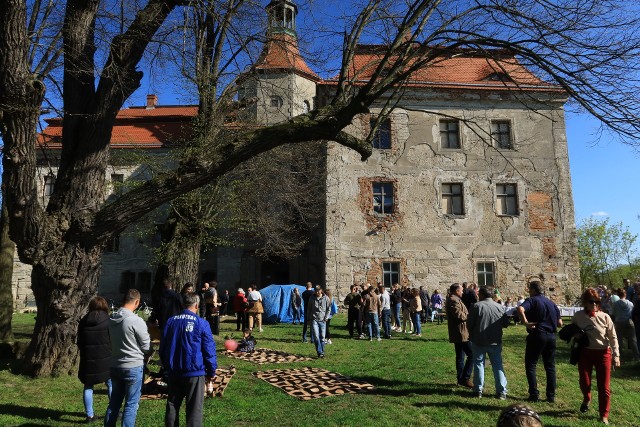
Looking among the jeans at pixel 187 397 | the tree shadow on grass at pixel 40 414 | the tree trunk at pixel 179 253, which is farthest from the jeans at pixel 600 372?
the tree trunk at pixel 179 253

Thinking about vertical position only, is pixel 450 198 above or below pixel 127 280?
above

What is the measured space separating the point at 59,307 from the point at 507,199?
19874 millimetres

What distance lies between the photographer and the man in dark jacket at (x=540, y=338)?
692cm

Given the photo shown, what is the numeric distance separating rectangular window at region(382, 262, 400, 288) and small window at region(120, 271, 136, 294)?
14655 millimetres

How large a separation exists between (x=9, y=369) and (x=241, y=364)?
4.01 m

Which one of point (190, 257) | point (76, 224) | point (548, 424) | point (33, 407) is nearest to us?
point (548, 424)

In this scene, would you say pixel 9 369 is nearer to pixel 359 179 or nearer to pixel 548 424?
pixel 548 424

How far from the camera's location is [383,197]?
71.6ft

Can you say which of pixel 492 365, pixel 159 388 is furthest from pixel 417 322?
pixel 159 388

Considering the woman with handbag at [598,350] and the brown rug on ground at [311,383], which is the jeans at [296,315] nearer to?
the brown rug on ground at [311,383]

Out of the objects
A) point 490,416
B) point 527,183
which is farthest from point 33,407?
point 527,183

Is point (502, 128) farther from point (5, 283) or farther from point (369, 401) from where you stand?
point (5, 283)

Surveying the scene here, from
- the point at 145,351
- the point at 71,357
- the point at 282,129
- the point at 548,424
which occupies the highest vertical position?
the point at 282,129

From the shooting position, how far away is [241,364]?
9422 millimetres
